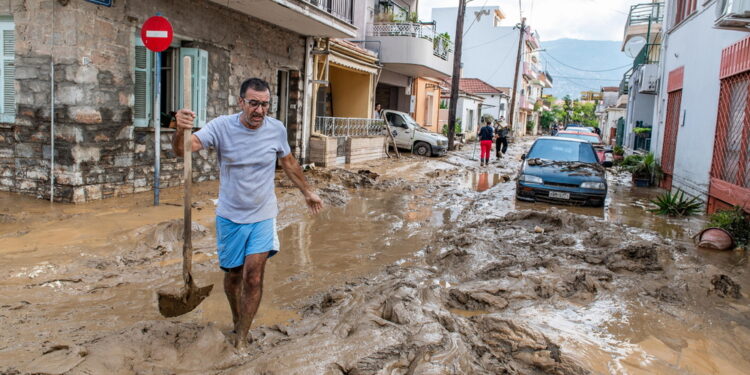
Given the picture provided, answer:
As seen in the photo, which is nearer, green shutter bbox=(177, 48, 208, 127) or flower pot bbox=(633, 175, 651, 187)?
green shutter bbox=(177, 48, 208, 127)

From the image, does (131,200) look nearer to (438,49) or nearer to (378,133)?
(378,133)

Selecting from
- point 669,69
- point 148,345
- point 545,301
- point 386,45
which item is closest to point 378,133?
point 386,45

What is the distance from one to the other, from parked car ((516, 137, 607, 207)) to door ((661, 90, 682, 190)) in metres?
4.50

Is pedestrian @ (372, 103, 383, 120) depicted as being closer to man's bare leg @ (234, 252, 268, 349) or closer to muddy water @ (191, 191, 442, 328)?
muddy water @ (191, 191, 442, 328)

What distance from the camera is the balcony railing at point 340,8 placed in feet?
44.8

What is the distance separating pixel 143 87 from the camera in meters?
8.86

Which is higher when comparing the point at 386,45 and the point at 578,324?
the point at 386,45

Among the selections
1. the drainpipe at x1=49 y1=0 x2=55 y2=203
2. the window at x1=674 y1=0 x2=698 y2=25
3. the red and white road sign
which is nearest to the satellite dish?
the window at x1=674 y1=0 x2=698 y2=25

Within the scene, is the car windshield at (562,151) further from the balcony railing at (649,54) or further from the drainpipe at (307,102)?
the balcony railing at (649,54)

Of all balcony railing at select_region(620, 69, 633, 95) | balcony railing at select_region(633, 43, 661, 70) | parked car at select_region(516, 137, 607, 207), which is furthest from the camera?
balcony railing at select_region(620, 69, 633, 95)

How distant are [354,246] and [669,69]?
14018 millimetres

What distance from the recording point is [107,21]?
802 centimetres

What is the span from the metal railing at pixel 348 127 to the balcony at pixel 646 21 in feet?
39.4

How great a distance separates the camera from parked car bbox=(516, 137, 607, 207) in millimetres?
10883
